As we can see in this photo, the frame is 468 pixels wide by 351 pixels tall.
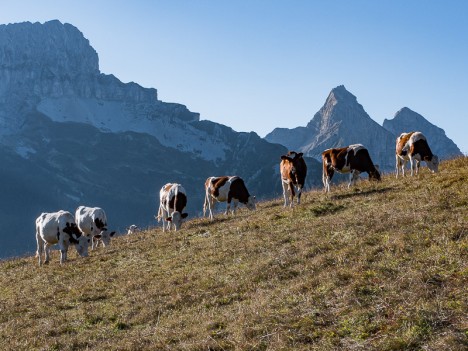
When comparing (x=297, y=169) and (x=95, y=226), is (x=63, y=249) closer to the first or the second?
(x=95, y=226)

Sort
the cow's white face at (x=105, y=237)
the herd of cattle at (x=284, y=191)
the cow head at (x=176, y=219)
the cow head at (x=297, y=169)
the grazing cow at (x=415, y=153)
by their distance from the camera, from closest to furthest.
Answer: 1. the herd of cattle at (x=284, y=191)
2. the cow head at (x=297, y=169)
3. the grazing cow at (x=415, y=153)
4. the cow's white face at (x=105, y=237)
5. the cow head at (x=176, y=219)

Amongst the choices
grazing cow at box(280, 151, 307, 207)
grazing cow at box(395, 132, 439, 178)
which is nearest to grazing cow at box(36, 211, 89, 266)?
grazing cow at box(280, 151, 307, 207)

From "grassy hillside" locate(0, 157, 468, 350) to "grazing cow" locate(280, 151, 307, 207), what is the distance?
446 cm

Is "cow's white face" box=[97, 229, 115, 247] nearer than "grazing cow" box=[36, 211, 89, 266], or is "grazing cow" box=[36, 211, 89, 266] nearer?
"grazing cow" box=[36, 211, 89, 266]

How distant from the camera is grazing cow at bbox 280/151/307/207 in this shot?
76.1 ft

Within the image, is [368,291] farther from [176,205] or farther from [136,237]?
[176,205]

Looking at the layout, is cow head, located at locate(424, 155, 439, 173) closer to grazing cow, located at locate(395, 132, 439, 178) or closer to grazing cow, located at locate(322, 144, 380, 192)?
grazing cow, located at locate(395, 132, 439, 178)

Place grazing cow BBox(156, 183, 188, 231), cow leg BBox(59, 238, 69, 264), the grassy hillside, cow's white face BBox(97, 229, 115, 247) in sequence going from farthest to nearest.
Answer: grazing cow BBox(156, 183, 188, 231) → cow's white face BBox(97, 229, 115, 247) → cow leg BBox(59, 238, 69, 264) → the grassy hillside

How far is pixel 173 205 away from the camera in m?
28.1

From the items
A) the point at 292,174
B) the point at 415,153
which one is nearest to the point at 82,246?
the point at 292,174

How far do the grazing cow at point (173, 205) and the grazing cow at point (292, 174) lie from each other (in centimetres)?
547

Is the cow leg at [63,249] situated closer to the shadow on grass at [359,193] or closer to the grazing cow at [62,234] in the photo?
the grazing cow at [62,234]

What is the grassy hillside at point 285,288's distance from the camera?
7941 millimetres

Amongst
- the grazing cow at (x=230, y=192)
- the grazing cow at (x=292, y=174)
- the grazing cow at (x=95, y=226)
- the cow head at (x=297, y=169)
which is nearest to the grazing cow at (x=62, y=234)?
the grazing cow at (x=95, y=226)
